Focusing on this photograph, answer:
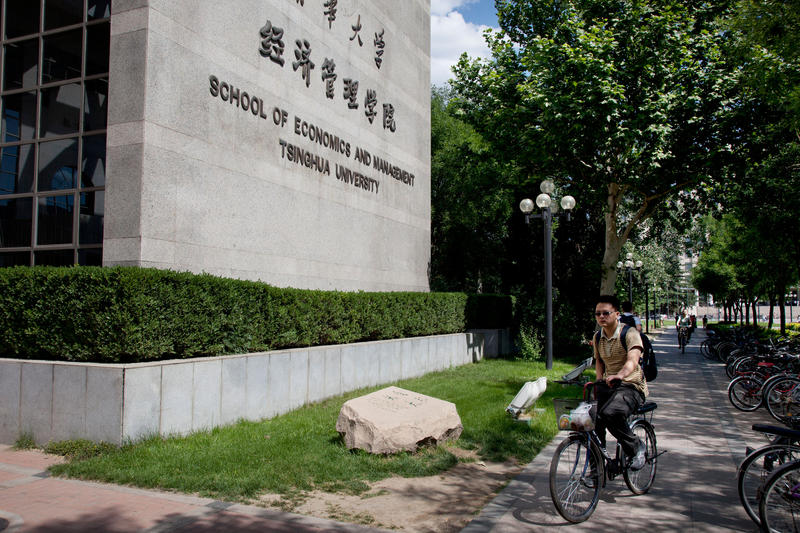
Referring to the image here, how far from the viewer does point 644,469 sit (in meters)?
6.23

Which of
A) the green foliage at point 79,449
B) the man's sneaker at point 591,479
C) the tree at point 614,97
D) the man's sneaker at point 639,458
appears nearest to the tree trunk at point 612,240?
the tree at point 614,97

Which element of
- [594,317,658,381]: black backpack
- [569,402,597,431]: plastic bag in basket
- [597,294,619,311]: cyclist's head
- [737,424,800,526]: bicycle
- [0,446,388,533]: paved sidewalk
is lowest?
[0,446,388,533]: paved sidewalk

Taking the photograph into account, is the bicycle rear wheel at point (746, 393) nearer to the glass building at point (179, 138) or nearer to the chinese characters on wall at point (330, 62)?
the glass building at point (179, 138)

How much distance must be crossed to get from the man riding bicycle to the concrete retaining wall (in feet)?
17.8

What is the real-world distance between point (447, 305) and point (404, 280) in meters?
1.54

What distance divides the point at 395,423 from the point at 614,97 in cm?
1458

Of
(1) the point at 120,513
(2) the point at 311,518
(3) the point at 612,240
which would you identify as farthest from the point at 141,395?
(3) the point at 612,240

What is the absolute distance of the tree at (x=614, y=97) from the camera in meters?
18.3

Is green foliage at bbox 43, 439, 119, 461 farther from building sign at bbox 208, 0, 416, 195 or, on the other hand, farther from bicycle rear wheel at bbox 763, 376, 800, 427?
bicycle rear wheel at bbox 763, 376, 800, 427

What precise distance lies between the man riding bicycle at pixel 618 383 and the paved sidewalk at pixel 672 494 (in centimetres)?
53

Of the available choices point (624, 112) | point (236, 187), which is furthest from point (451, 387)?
point (624, 112)

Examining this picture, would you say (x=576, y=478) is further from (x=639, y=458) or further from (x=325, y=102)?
(x=325, y=102)

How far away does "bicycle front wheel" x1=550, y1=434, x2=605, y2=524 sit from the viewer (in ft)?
17.0

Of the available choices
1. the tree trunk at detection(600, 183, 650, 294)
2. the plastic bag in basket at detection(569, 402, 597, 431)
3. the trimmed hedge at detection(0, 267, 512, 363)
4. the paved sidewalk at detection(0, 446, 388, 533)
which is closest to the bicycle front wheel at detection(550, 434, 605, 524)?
the plastic bag in basket at detection(569, 402, 597, 431)
